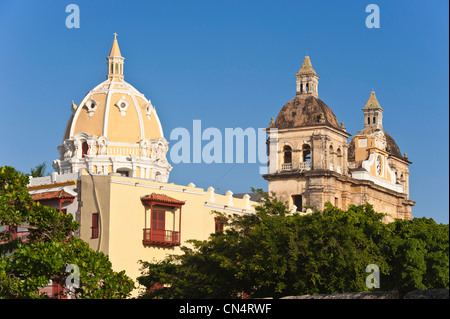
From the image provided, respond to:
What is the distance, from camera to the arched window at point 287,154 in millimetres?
77875

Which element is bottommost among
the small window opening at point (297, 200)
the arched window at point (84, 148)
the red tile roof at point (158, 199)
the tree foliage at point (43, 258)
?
the tree foliage at point (43, 258)

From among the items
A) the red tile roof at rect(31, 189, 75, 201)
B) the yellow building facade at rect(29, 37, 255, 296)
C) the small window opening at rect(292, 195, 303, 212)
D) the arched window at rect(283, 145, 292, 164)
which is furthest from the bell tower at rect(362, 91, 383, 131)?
the red tile roof at rect(31, 189, 75, 201)

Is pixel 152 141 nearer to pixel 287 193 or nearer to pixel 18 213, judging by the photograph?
pixel 287 193

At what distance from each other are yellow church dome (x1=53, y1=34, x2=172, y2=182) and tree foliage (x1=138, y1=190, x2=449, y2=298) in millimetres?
23907

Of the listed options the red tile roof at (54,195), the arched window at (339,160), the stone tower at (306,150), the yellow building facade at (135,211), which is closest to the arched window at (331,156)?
the stone tower at (306,150)

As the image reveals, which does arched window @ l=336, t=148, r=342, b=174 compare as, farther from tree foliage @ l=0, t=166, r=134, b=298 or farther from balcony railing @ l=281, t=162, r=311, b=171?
tree foliage @ l=0, t=166, r=134, b=298

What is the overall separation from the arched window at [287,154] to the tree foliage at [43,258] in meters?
33.9

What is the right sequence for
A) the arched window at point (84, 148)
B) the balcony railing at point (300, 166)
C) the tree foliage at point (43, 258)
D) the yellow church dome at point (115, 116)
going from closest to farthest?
the tree foliage at point (43, 258), the yellow church dome at point (115, 116), the arched window at point (84, 148), the balcony railing at point (300, 166)

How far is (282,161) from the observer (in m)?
77.5

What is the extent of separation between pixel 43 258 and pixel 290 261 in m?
10.5

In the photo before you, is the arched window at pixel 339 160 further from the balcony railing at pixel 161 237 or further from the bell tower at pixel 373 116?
the balcony railing at pixel 161 237

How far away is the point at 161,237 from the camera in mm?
54000

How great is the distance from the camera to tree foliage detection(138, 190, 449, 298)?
147 feet

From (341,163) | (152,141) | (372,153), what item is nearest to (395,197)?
(372,153)
